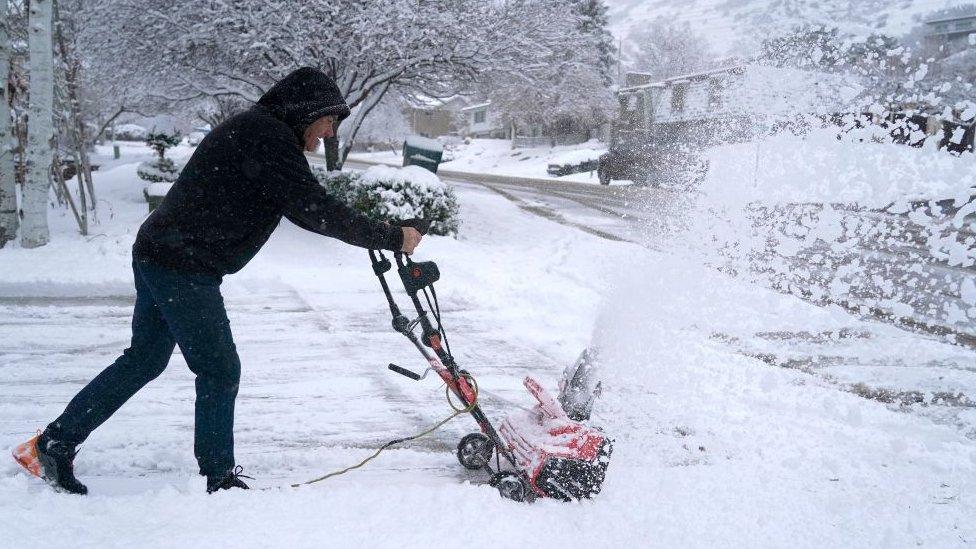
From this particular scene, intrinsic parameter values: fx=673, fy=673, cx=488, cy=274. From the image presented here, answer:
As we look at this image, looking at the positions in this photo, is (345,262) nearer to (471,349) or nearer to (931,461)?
(471,349)

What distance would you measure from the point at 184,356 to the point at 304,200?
0.81 m

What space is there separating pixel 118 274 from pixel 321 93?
5567mm

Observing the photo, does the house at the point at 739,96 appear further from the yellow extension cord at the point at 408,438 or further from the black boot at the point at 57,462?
the black boot at the point at 57,462

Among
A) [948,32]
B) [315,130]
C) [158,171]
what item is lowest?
[158,171]

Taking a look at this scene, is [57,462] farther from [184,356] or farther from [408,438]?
[408,438]

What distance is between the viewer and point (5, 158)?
9031 millimetres

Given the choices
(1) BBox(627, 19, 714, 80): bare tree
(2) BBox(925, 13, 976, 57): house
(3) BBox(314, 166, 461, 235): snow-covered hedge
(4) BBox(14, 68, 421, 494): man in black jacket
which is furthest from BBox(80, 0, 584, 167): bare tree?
(1) BBox(627, 19, 714, 80): bare tree

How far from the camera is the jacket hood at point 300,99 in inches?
105

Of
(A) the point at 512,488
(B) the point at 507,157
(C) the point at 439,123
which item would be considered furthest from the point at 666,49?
(A) the point at 512,488

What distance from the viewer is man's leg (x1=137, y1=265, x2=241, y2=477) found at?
2.57 meters

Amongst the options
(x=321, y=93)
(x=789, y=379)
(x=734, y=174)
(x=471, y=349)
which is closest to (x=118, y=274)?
(x=471, y=349)

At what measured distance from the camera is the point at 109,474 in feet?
10.3

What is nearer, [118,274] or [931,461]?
[931,461]

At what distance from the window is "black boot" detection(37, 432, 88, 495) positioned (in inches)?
1185
